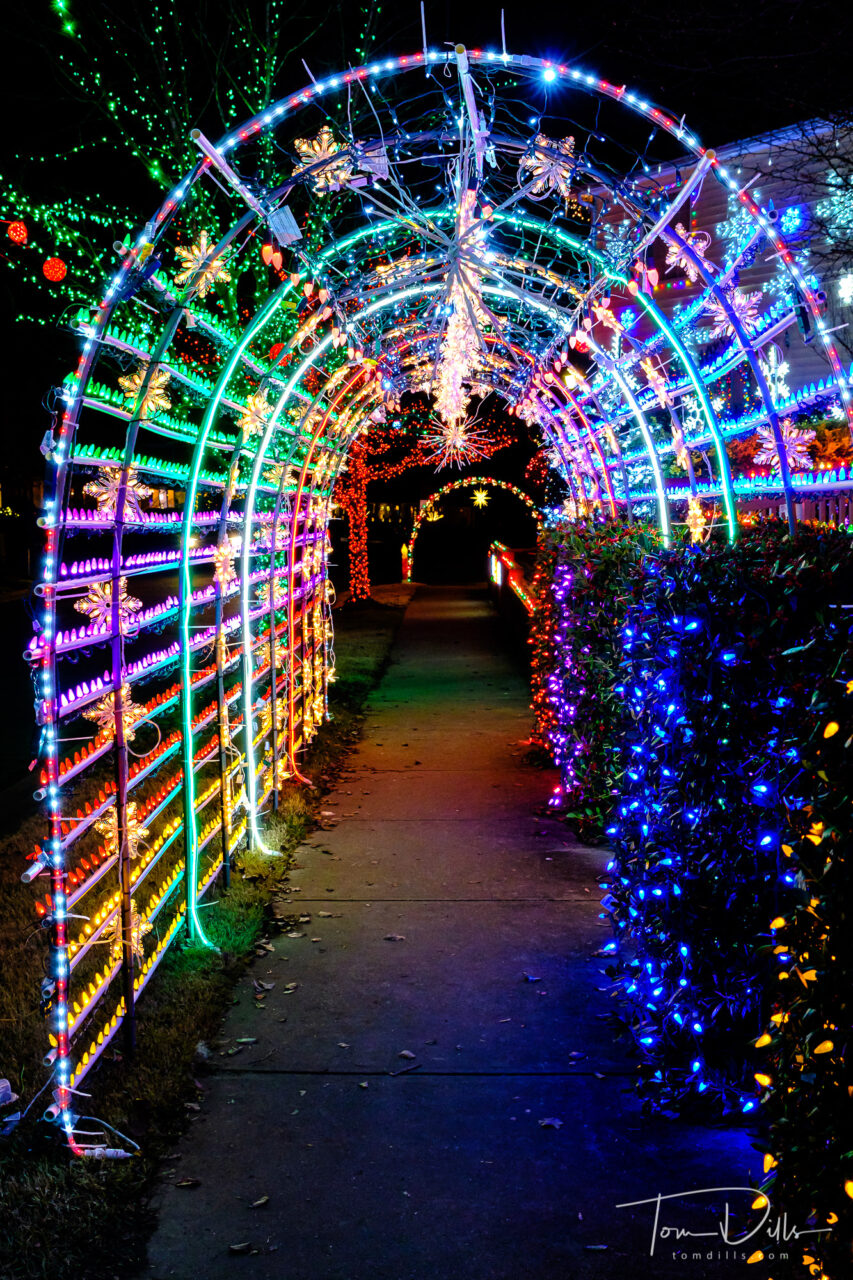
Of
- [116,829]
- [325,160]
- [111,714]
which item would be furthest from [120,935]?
[325,160]

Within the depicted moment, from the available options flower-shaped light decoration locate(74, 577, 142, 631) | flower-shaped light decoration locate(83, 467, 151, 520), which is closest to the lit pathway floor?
flower-shaped light decoration locate(74, 577, 142, 631)

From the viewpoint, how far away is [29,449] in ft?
92.1

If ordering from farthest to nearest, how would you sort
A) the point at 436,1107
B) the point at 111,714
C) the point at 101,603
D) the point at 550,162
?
the point at 550,162 < the point at 111,714 < the point at 101,603 < the point at 436,1107

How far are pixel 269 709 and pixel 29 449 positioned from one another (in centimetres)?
2346

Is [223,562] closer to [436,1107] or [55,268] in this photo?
[436,1107]

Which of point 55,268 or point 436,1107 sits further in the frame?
point 55,268

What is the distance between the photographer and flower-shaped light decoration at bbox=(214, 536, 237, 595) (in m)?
6.09

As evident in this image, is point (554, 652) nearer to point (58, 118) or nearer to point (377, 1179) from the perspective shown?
point (377, 1179)

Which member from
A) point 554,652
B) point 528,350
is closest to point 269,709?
point 554,652

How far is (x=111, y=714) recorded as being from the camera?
4.08 m

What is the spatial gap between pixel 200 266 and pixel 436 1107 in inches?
140
